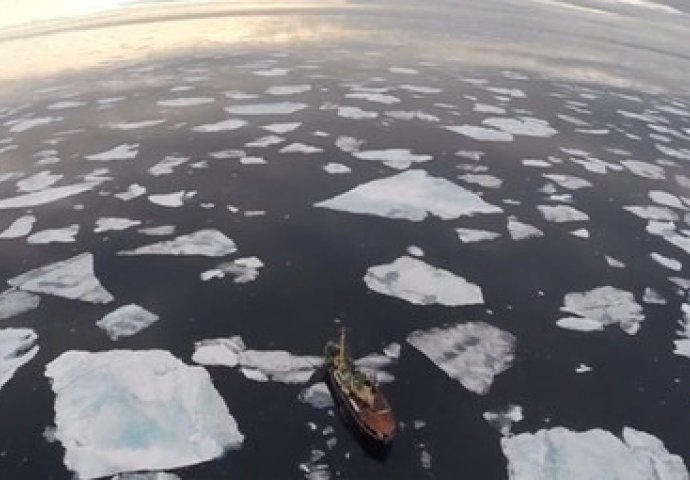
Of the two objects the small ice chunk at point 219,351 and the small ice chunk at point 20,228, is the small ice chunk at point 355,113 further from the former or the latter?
the small ice chunk at point 219,351

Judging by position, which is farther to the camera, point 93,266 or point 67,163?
point 67,163

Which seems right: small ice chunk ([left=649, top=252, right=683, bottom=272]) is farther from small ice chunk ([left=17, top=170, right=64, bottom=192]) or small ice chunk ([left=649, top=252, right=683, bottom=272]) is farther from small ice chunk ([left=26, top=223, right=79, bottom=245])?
small ice chunk ([left=17, top=170, right=64, bottom=192])

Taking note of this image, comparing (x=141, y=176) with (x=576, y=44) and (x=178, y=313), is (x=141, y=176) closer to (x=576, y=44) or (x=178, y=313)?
(x=178, y=313)

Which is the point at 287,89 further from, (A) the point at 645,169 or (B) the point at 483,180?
(A) the point at 645,169

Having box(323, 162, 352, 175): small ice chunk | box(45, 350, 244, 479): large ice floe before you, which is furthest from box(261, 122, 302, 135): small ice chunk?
box(45, 350, 244, 479): large ice floe

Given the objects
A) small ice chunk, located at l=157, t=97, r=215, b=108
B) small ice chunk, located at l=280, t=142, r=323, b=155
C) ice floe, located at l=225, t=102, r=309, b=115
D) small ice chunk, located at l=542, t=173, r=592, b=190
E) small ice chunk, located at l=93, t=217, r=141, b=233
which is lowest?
small ice chunk, located at l=157, t=97, r=215, b=108

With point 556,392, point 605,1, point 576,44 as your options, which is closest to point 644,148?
point 556,392

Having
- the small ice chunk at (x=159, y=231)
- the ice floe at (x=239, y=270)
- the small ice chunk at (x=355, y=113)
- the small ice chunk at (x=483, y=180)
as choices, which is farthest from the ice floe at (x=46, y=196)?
the small ice chunk at (x=483, y=180)
